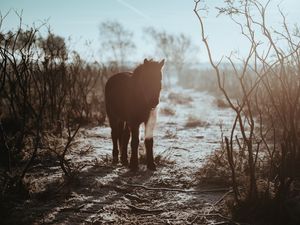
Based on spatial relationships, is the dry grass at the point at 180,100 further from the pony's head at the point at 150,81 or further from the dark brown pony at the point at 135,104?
the pony's head at the point at 150,81

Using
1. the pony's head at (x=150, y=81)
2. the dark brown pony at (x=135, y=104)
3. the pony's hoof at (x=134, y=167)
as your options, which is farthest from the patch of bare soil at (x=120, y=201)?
the pony's head at (x=150, y=81)

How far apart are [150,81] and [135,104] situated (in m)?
0.48

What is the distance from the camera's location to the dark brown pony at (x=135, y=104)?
202 inches

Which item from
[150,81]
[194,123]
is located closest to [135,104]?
[150,81]

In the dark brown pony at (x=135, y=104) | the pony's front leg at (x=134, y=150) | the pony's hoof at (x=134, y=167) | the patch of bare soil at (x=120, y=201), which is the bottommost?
the patch of bare soil at (x=120, y=201)

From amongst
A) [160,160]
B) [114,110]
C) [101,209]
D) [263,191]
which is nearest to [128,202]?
[101,209]

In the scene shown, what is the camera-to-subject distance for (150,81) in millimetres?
5113

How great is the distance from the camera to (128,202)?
12.6 feet

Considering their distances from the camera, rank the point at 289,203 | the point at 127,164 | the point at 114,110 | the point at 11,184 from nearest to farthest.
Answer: the point at 289,203 < the point at 11,184 < the point at 127,164 < the point at 114,110

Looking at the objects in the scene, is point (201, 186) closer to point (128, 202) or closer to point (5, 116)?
point (128, 202)

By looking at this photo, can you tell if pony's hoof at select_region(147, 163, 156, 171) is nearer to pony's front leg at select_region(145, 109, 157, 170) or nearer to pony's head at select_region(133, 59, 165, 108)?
pony's front leg at select_region(145, 109, 157, 170)

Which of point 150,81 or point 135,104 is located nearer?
point 150,81

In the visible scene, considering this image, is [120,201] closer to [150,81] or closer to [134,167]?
[134,167]

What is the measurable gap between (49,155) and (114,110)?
1.32m
